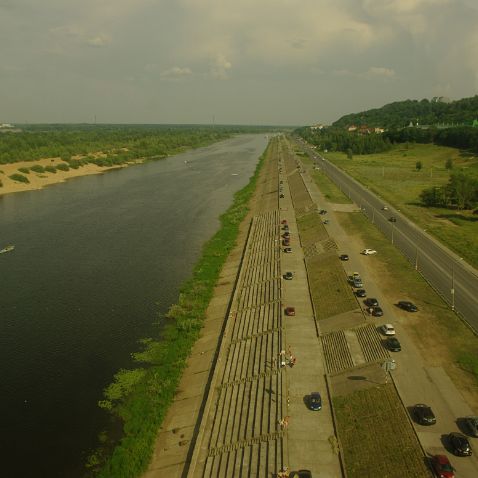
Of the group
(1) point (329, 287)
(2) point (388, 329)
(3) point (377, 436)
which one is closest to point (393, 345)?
(2) point (388, 329)

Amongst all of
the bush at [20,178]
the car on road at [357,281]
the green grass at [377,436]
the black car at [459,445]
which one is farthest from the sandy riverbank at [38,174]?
the black car at [459,445]

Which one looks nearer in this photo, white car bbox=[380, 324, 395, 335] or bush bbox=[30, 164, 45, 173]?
white car bbox=[380, 324, 395, 335]

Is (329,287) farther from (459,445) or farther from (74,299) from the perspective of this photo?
(74,299)

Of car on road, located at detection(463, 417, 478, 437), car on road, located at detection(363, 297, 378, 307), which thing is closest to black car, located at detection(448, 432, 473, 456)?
car on road, located at detection(463, 417, 478, 437)

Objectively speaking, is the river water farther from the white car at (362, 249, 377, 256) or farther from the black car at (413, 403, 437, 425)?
the white car at (362, 249, 377, 256)

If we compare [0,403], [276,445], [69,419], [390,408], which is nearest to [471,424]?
[390,408]

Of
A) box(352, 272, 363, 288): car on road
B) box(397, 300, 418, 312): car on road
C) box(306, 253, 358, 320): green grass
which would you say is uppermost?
box(352, 272, 363, 288): car on road

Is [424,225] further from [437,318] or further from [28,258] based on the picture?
[28,258]
